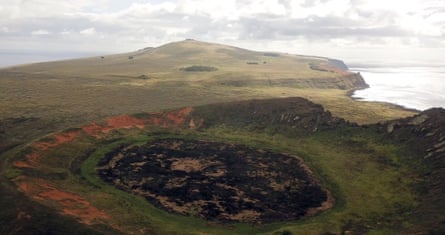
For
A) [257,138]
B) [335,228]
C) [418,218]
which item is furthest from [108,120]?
[418,218]

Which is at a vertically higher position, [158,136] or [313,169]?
[158,136]

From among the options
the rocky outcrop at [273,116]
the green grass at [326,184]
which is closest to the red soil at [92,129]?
the green grass at [326,184]

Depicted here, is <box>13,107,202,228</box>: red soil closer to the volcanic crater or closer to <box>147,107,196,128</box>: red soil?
<box>147,107,196,128</box>: red soil

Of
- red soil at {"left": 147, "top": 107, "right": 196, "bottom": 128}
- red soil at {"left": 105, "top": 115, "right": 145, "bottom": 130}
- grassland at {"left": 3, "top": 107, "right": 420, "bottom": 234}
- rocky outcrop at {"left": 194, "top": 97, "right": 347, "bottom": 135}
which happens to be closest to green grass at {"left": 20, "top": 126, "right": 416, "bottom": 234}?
grassland at {"left": 3, "top": 107, "right": 420, "bottom": 234}

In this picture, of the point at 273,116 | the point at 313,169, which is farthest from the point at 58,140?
the point at 273,116

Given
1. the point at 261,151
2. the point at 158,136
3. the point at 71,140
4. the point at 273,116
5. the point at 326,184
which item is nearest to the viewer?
the point at 326,184

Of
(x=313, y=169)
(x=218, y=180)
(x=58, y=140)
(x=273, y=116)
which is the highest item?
(x=273, y=116)

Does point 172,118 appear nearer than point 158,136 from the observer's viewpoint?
No

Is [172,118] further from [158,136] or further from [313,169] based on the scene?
[313,169]

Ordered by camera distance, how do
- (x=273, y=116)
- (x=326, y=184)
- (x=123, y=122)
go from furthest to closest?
(x=273, y=116) → (x=123, y=122) → (x=326, y=184)

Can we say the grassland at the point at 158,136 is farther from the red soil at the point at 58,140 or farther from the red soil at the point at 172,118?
the red soil at the point at 172,118
